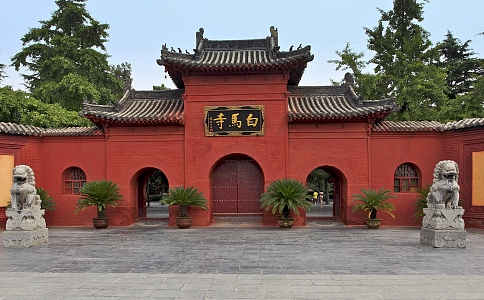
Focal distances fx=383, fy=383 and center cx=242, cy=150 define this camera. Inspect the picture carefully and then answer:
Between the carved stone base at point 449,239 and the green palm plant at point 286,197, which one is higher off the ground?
the green palm plant at point 286,197

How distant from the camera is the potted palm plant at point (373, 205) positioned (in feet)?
41.2

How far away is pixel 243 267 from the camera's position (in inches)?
291

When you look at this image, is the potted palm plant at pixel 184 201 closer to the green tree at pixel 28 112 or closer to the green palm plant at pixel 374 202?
the green palm plant at pixel 374 202

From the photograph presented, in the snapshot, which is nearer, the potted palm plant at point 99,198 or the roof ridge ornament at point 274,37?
the potted palm plant at point 99,198

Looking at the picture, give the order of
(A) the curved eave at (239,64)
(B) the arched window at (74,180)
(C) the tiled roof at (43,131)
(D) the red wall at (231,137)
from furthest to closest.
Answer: (B) the arched window at (74,180) < (D) the red wall at (231,137) < (C) the tiled roof at (43,131) < (A) the curved eave at (239,64)

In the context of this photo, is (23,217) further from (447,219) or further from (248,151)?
(447,219)

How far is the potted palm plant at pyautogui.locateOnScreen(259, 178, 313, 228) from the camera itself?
12.4 metres

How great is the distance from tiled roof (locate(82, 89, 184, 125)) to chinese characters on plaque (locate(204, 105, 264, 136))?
3.62 feet

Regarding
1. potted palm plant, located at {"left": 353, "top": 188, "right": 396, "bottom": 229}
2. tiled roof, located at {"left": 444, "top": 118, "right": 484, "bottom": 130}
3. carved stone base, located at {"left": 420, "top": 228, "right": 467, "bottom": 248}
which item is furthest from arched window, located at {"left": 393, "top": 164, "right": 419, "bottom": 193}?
carved stone base, located at {"left": 420, "top": 228, "right": 467, "bottom": 248}

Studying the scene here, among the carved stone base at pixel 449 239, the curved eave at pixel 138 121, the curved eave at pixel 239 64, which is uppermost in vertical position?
the curved eave at pixel 239 64

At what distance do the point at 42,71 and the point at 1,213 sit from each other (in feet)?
44.5

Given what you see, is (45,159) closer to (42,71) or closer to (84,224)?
(84,224)

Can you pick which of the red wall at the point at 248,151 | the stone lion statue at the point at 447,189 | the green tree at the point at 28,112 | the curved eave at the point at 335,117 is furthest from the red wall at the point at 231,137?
the green tree at the point at 28,112

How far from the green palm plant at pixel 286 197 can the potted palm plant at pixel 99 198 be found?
5235 mm
